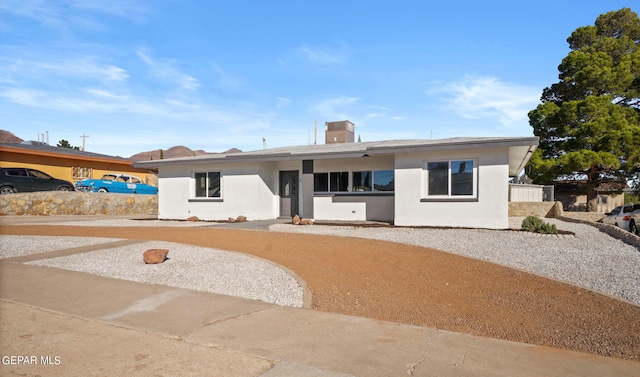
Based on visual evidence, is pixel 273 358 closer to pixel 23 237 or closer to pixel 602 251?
pixel 602 251

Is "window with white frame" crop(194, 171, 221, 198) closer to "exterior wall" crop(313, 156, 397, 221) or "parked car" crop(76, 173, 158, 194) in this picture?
"exterior wall" crop(313, 156, 397, 221)

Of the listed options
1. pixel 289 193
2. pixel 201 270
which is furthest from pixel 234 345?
pixel 289 193

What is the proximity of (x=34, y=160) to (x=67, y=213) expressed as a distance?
9.85 m

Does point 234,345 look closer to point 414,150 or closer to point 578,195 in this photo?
point 414,150

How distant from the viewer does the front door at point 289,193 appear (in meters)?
19.8

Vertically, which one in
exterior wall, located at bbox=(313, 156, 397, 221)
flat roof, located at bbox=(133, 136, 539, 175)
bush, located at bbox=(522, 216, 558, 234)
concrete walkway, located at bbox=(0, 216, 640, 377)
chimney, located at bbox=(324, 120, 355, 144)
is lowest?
concrete walkway, located at bbox=(0, 216, 640, 377)

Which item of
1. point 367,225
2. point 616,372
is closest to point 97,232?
point 367,225

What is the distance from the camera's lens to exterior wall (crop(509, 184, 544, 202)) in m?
25.1

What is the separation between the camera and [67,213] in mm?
22578

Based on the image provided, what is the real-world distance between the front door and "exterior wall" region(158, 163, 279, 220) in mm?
332

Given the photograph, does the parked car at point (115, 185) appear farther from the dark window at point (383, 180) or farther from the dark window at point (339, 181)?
the dark window at point (383, 180)

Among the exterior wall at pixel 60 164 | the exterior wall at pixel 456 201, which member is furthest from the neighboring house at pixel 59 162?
the exterior wall at pixel 456 201

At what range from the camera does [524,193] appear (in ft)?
83.2

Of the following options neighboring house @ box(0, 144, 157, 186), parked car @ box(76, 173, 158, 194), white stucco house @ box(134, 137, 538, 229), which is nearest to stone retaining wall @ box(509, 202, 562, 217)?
white stucco house @ box(134, 137, 538, 229)
